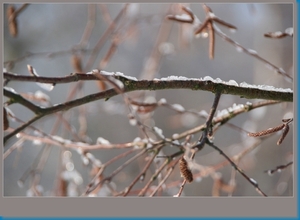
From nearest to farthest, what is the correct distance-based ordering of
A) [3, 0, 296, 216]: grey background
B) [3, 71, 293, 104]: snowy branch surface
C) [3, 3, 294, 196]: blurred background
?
[3, 71, 293, 104]: snowy branch surface < [3, 3, 294, 196]: blurred background < [3, 0, 296, 216]: grey background

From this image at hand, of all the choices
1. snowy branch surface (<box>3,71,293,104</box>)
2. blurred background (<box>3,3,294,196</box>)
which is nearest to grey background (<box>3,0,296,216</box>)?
blurred background (<box>3,3,294,196</box>)

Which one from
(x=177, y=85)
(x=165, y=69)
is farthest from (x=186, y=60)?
(x=177, y=85)

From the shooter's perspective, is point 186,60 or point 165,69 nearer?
point 165,69

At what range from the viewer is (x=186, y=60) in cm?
276

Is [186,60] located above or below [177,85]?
above

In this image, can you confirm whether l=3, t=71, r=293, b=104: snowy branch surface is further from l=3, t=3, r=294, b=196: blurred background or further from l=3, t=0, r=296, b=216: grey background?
l=3, t=0, r=296, b=216: grey background

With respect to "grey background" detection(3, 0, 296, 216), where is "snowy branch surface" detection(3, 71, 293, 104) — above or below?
below

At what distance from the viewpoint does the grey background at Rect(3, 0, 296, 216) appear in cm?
186

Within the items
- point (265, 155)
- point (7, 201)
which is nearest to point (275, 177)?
point (265, 155)

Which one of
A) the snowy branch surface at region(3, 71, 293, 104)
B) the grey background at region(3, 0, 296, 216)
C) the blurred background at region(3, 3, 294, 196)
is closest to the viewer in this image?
the snowy branch surface at region(3, 71, 293, 104)

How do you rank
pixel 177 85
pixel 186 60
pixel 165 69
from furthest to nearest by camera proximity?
pixel 186 60 < pixel 165 69 < pixel 177 85

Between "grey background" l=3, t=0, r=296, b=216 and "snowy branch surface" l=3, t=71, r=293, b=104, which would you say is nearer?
"snowy branch surface" l=3, t=71, r=293, b=104

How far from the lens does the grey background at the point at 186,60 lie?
1864mm

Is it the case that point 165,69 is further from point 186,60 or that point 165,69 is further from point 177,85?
point 177,85
